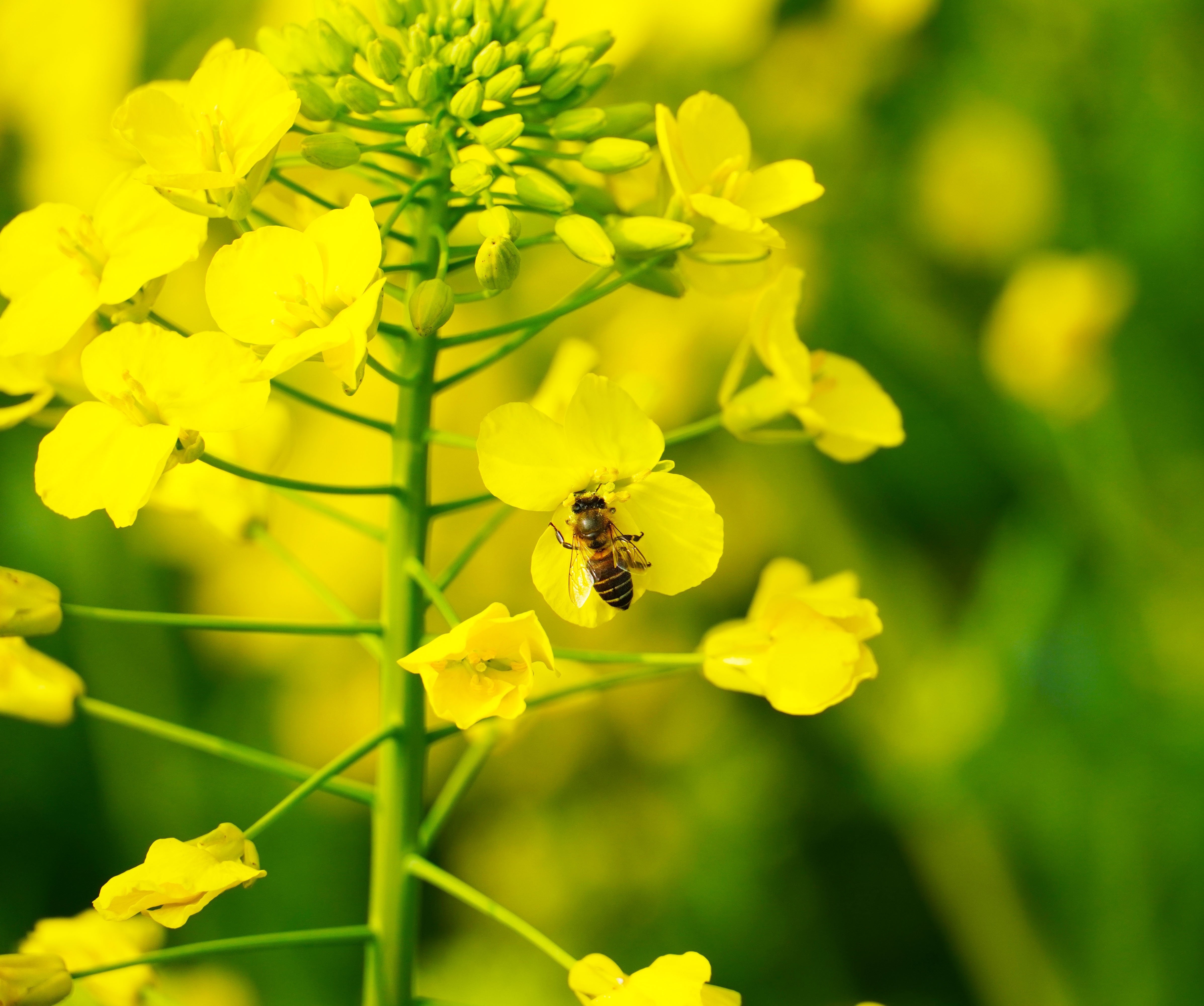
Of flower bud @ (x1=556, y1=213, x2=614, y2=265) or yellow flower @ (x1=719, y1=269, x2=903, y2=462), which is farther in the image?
yellow flower @ (x1=719, y1=269, x2=903, y2=462)

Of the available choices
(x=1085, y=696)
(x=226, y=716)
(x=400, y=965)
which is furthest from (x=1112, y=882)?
(x=226, y=716)

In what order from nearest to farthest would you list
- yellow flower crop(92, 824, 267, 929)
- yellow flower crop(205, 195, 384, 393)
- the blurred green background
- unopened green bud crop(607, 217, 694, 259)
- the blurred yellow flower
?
yellow flower crop(92, 824, 267, 929) → yellow flower crop(205, 195, 384, 393) → unopened green bud crop(607, 217, 694, 259) → the blurred green background → the blurred yellow flower

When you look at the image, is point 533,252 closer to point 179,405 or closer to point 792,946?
point 792,946

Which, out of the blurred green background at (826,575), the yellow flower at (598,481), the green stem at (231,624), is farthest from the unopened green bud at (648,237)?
the blurred green background at (826,575)

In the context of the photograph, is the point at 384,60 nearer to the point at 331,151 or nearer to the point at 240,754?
the point at 331,151

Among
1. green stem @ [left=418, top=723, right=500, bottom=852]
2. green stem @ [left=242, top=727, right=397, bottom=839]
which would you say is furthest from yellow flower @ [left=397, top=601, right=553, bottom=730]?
green stem @ [left=418, top=723, right=500, bottom=852]

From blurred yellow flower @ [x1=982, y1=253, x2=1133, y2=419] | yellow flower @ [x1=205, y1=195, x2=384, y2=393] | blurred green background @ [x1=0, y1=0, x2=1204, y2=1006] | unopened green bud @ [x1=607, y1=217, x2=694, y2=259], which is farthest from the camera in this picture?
blurred yellow flower @ [x1=982, y1=253, x2=1133, y2=419]

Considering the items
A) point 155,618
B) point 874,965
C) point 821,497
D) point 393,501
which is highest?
point 821,497

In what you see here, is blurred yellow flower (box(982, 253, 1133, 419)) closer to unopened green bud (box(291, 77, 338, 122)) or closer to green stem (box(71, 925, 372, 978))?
unopened green bud (box(291, 77, 338, 122))
